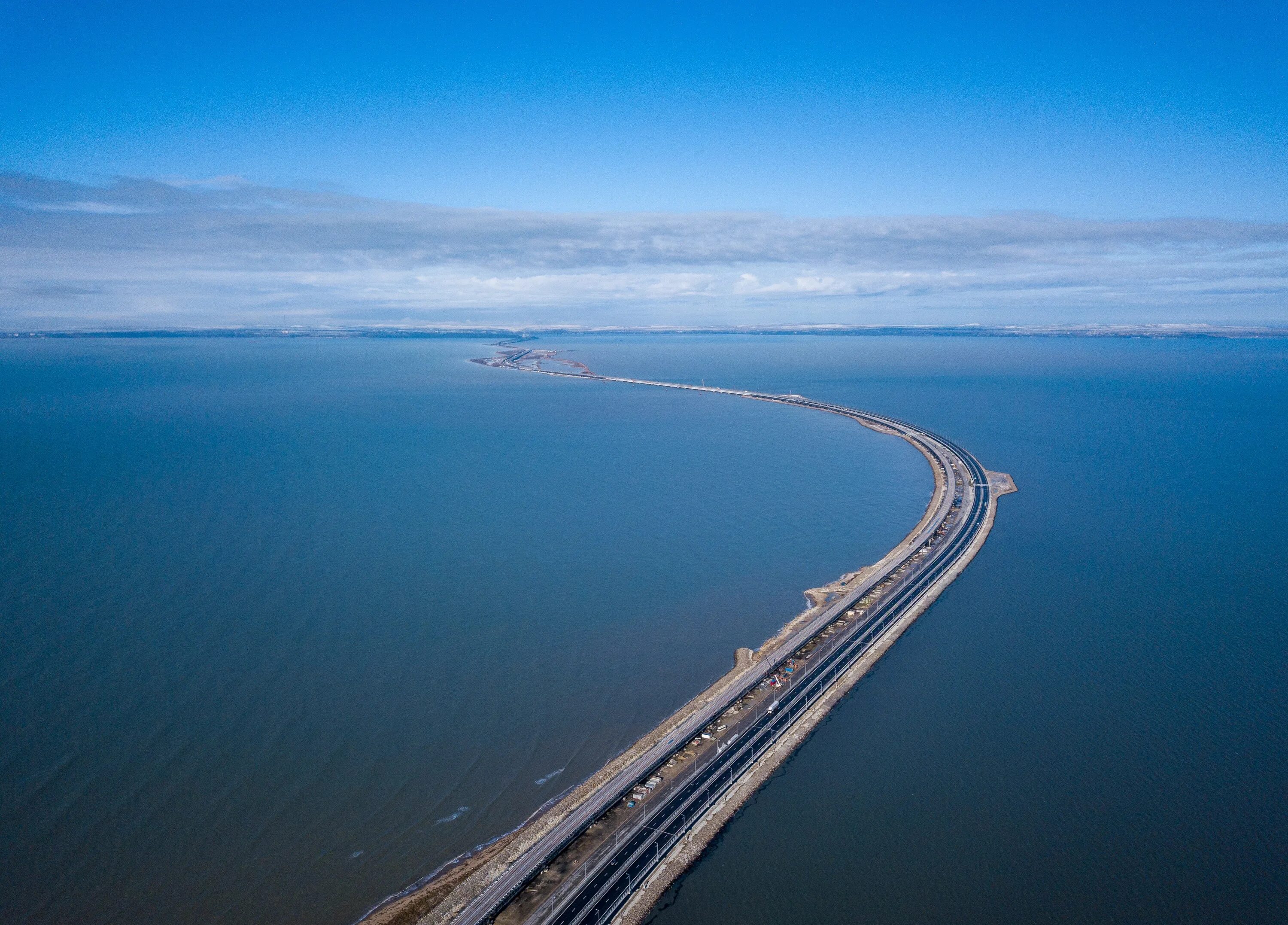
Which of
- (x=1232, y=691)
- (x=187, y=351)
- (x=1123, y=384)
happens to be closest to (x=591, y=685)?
(x=1232, y=691)

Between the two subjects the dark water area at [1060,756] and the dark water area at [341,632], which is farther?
the dark water area at [341,632]

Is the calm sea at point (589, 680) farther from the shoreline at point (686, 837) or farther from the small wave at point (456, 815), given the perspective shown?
the shoreline at point (686, 837)

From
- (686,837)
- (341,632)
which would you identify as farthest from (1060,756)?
(341,632)

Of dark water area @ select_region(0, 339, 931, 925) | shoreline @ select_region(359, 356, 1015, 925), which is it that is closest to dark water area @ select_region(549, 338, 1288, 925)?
shoreline @ select_region(359, 356, 1015, 925)

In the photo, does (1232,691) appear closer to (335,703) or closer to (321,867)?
(321,867)

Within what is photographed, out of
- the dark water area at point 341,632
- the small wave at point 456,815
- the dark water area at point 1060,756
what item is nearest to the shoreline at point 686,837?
the dark water area at point 1060,756

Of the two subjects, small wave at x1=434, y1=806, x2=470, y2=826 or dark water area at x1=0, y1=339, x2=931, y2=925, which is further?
small wave at x1=434, y1=806, x2=470, y2=826

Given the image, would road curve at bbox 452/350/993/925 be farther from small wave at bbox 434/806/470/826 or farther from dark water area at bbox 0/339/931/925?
small wave at bbox 434/806/470/826
